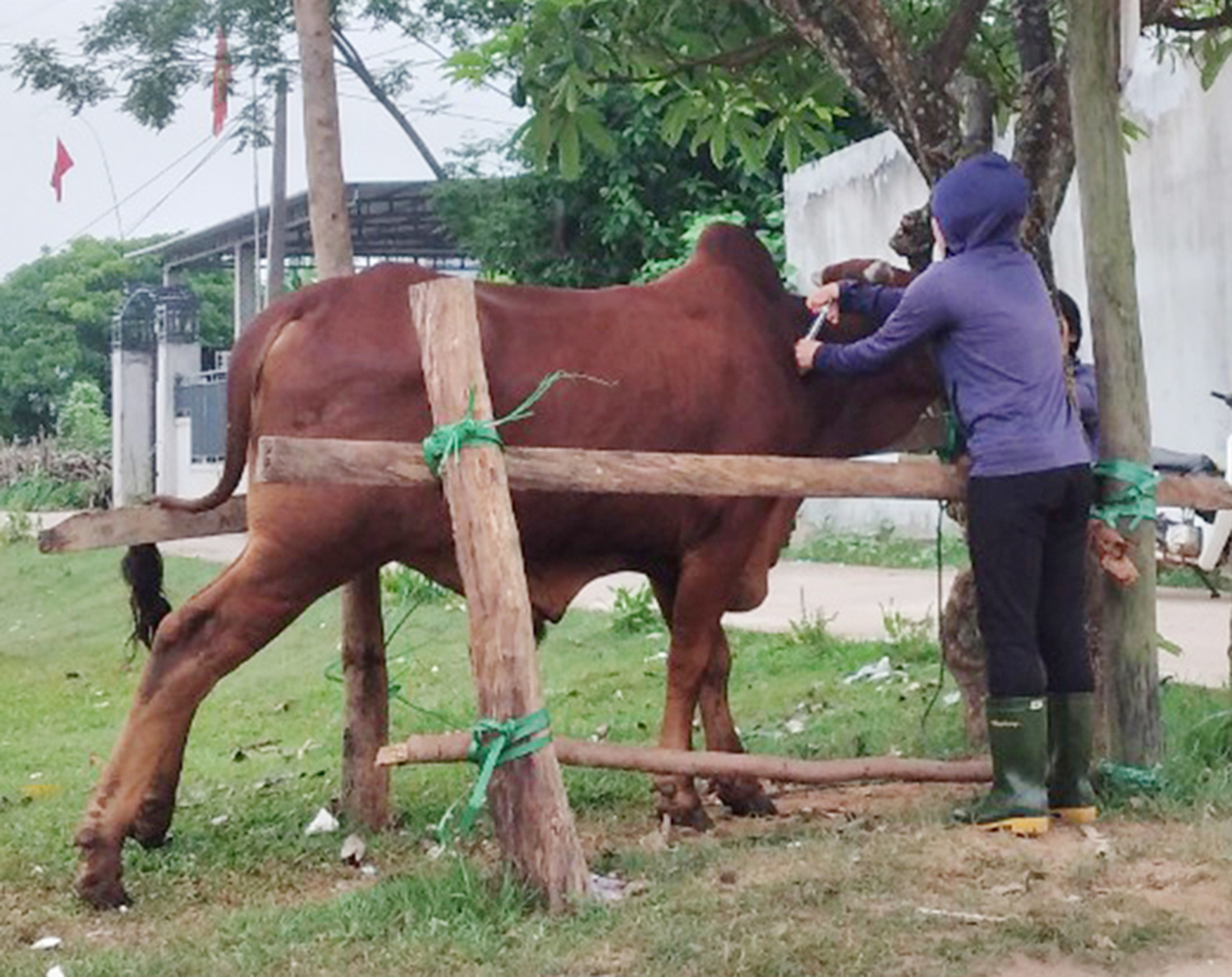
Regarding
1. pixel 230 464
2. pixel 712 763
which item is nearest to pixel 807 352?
pixel 712 763

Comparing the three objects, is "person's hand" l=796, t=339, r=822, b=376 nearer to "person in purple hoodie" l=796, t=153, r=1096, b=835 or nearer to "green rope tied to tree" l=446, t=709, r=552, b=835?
"person in purple hoodie" l=796, t=153, r=1096, b=835

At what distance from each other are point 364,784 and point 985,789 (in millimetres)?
2066

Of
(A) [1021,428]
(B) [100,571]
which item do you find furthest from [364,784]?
(B) [100,571]

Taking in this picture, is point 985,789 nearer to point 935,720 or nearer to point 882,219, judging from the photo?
point 935,720

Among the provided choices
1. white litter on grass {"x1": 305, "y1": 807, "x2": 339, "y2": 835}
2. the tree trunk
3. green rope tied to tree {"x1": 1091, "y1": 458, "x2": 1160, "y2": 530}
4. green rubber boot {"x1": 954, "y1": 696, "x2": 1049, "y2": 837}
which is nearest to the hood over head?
the tree trunk

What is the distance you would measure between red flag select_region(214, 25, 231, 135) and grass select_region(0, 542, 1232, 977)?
56.2 feet

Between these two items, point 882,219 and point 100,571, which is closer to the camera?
point 882,219

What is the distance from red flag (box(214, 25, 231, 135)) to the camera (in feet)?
80.5

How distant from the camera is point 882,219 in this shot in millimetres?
16516

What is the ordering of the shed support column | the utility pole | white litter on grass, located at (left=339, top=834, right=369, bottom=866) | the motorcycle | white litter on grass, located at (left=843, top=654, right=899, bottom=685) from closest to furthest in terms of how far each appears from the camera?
white litter on grass, located at (left=339, top=834, right=369, bottom=866)
white litter on grass, located at (left=843, top=654, right=899, bottom=685)
the motorcycle
the utility pole
the shed support column

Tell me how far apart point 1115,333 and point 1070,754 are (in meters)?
1.33

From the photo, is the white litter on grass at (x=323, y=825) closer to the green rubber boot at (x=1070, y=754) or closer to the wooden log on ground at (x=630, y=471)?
the wooden log on ground at (x=630, y=471)

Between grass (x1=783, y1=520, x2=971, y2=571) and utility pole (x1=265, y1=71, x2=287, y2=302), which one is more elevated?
utility pole (x1=265, y1=71, x2=287, y2=302)

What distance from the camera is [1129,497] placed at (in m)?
5.50
